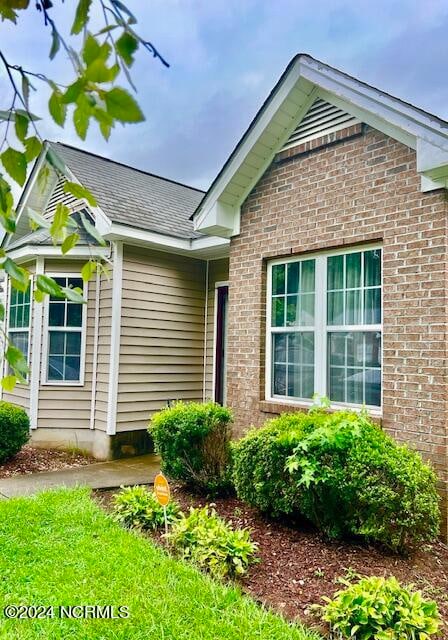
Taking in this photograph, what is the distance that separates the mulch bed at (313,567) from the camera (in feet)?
11.1

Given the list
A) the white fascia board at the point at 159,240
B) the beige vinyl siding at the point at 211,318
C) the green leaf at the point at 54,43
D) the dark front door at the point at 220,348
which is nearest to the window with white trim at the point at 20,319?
the white fascia board at the point at 159,240

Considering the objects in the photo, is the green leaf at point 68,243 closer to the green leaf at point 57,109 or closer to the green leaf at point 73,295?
the green leaf at point 73,295

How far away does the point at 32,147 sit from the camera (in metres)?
1.02

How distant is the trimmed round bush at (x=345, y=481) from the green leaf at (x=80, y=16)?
3.78m

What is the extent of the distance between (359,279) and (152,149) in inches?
491

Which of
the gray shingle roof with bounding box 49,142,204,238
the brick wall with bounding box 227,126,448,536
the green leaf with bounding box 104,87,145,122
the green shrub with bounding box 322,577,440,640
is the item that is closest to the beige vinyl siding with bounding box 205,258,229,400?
the gray shingle roof with bounding box 49,142,204,238

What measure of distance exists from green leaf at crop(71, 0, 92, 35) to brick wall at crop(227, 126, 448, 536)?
4.40 metres

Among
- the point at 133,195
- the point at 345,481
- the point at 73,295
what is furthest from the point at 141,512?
the point at 133,195

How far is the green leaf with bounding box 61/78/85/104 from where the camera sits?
0.79 metres

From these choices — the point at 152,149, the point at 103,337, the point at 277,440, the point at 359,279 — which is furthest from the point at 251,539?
the point at 152,149

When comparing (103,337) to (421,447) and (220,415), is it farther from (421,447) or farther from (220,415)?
(421,447)

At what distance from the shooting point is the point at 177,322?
8875 mm

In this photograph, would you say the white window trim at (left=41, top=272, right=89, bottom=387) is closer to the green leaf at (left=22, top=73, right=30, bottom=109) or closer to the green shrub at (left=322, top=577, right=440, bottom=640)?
the green shrub at (left=322, top=577, right=440, bottom=640)

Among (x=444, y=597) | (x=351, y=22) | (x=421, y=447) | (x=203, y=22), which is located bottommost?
(x=444, y=597)
